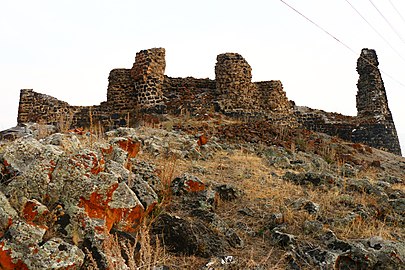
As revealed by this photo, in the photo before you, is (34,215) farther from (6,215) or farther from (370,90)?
(370,90)

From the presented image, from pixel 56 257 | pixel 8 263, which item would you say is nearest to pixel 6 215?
pixel 8 263

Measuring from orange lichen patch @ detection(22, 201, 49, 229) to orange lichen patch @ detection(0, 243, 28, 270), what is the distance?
325 mm

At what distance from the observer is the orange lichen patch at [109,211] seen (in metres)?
3.69

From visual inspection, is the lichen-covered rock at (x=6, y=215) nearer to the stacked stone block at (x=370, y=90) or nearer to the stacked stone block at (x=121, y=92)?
the stacked stone block at (x=121, y=92)

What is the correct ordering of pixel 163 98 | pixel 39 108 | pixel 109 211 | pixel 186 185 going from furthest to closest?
pixel 39 108, pixel 163 98, pixel 186 185, pixel 109 211

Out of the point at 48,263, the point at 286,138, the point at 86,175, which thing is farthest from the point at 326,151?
the point at 48,263

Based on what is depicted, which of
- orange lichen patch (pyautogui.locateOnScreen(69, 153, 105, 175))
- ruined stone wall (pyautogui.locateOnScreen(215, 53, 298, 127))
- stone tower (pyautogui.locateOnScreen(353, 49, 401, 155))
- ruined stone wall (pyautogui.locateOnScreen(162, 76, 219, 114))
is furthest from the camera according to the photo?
stone tower (pyautogui.locateOnScreen(353, 49, 401, 155))

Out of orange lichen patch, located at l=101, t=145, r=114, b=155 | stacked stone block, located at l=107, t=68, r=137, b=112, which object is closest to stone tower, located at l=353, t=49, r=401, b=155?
stacked stone block, located at l=107, t=68, r=137, b=112

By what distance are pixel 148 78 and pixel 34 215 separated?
43.9 feet

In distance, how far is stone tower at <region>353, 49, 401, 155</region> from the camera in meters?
19.5

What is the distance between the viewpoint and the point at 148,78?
1630 cm

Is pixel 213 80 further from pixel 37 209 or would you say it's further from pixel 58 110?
pixel 37 209

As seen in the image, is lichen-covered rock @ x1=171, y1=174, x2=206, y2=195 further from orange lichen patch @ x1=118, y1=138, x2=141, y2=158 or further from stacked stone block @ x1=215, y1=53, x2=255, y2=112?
stacked stone block @ x1=215, y1=53, x2=255, y2=112

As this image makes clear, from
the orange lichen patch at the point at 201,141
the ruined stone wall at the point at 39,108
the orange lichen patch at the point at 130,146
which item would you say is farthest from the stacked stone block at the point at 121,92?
the orange lichen patch at the point at 130,146
